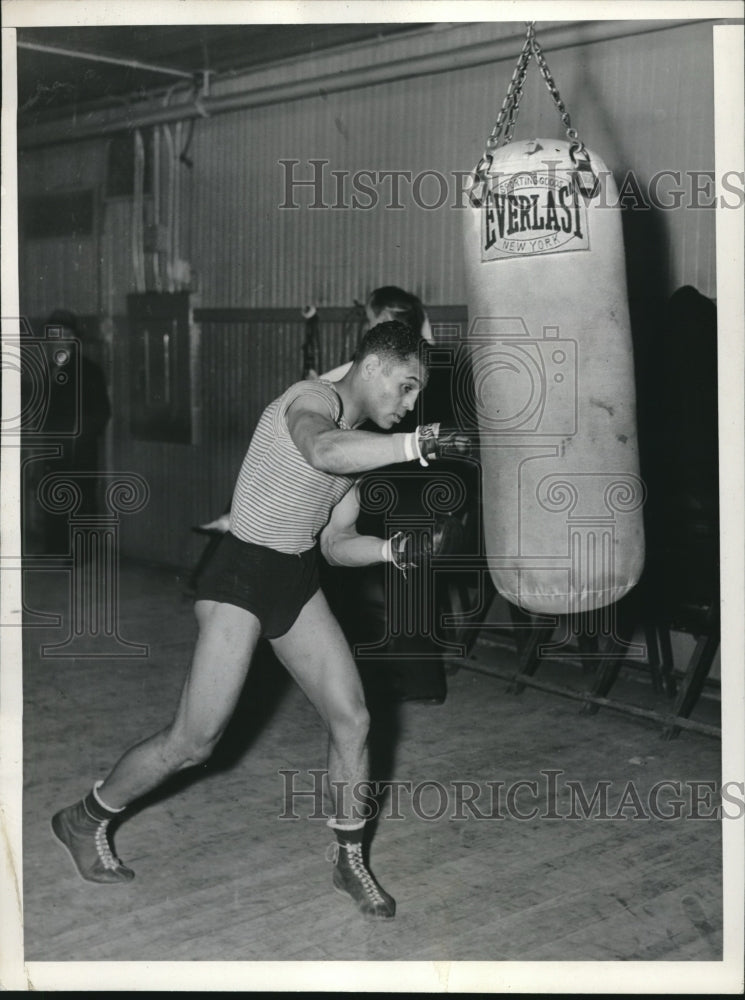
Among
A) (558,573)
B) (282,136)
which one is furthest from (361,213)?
(558,573)

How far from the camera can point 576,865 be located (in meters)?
3.69

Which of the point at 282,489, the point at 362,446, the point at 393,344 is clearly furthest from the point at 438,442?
the point at 282,489

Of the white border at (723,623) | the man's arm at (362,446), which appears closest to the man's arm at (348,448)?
the man's arm at (362,446)

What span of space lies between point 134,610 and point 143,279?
2.71 metres

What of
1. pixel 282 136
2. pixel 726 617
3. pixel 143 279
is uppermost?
pixel 282 136

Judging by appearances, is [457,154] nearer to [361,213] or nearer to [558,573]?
[361,213]

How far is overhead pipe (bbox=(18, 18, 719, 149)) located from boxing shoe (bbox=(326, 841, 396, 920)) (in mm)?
2680

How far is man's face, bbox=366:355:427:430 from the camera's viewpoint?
10.4 ft

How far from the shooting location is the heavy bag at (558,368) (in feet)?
11.2

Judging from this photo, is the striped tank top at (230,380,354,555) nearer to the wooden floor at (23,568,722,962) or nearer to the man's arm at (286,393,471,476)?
the man's arm at (286,393,471,476)
